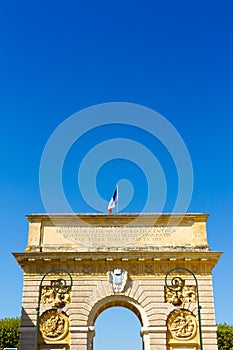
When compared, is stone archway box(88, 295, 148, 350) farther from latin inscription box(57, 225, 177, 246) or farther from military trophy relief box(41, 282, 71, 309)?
latin inscription box(57, 225, 177, 246)

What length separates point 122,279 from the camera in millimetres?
22859

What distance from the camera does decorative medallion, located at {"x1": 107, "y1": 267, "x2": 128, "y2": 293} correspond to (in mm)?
22719

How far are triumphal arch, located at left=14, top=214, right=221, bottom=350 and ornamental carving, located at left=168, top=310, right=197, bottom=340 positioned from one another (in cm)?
4

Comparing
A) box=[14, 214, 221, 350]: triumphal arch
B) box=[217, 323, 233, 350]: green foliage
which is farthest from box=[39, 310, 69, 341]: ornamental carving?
box=[217, 323, 233, 350]: green foliage

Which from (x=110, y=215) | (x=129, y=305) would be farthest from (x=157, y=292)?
(x=110, y=215)

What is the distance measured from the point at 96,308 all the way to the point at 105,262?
2414mm

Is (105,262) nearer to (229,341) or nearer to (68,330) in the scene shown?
(68,330)

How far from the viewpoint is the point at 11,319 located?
27.1 metres

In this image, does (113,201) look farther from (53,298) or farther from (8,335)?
(8,335)

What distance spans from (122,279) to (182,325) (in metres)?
3.87

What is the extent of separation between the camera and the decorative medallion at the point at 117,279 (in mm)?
22719

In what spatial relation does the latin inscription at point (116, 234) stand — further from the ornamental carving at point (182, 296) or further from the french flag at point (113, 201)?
the ornamental carving at point (182, 296)

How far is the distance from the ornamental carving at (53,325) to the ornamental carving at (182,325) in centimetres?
548

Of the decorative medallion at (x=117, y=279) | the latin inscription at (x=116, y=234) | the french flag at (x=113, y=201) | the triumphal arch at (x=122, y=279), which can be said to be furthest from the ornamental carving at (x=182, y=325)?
the french flag at (x=113, y=201)
